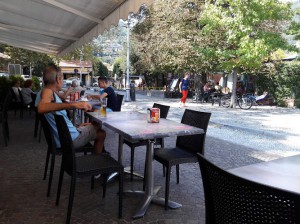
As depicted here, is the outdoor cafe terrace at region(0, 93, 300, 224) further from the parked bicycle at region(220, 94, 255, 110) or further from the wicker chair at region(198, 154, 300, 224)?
the parked bicycle at region(220, 94, 255, 110)

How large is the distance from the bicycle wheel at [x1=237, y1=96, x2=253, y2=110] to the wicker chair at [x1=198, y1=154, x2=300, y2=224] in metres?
14.5

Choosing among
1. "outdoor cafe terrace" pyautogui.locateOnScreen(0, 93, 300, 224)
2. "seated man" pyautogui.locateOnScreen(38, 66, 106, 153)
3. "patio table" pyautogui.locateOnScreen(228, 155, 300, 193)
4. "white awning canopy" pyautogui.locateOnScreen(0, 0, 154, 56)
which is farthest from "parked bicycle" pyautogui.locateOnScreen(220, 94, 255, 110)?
"patio table" pyautogui.locateOnScreen(228, 155, 300, 193)

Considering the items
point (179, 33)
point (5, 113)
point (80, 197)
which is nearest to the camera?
point (80, 197)

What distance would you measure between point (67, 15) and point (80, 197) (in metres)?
4.83

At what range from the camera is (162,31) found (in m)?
18.8

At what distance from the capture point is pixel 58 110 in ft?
11.2

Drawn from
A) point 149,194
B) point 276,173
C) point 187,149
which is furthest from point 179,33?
Answer: point 276,173


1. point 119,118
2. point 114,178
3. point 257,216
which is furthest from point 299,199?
point 114,178

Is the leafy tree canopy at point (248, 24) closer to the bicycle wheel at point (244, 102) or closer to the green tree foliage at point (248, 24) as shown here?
the green tree foliage at point (248, 24)

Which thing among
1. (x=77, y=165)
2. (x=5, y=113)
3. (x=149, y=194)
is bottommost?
(x=149, y=194)

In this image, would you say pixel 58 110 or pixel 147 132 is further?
pixel 58 110

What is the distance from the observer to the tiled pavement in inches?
124

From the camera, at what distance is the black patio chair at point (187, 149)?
3.36 meters

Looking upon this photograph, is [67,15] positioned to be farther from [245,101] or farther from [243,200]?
[245,101]
